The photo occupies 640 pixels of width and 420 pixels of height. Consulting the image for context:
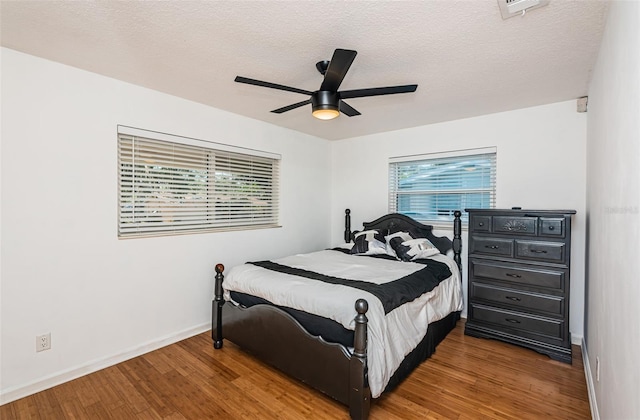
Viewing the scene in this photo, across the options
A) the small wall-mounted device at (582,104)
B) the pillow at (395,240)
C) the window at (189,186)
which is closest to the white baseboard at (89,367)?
the window at (189,186)

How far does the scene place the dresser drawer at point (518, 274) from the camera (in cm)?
279

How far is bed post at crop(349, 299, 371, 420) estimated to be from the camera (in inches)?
75.2

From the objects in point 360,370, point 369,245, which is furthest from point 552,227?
point 360,370

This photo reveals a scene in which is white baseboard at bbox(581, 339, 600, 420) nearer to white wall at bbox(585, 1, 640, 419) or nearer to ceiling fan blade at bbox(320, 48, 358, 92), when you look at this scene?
white wall at bbox(585, 1, 640, 419)

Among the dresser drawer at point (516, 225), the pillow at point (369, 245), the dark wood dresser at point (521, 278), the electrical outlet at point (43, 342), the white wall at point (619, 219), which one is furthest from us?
the pillow at point (369, 245)

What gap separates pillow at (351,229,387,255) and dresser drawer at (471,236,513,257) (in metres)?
1.00

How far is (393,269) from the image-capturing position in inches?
119

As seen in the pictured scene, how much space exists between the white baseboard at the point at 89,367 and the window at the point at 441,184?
3.00m

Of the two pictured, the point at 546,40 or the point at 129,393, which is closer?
the point at 546,40

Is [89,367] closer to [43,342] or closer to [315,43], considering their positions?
[43,342]

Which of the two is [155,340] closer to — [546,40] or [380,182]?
[380,182]

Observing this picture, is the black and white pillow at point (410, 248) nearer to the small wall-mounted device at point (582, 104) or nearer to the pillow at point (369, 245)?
the pillow at point (369, 245)

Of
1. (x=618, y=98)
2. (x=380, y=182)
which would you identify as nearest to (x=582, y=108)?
(x=618, y=98)

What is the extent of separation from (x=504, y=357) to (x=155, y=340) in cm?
322
